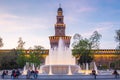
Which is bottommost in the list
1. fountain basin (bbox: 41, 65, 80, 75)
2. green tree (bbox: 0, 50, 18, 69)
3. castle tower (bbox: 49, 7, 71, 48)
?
fountain basin (bbox: 41, 65, 80, 75)

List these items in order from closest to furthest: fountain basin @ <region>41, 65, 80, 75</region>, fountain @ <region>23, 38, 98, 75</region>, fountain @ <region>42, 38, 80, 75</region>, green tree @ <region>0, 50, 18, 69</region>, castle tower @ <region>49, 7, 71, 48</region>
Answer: fountain basin @ <region>41, 65, 80, 75</region> → fountain @ <region>23, 38, 98, 75</region> → fountain @ <region>42, 38, 80, 75</region> → green tree @ <region>0, 50, 18, 69</region> → castle tower @ <region>49, 7, 71, 48</region>

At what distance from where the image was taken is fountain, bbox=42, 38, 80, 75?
171 feet

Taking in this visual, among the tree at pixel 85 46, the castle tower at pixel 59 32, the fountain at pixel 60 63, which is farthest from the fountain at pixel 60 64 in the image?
the castle tower at pixel 59 32

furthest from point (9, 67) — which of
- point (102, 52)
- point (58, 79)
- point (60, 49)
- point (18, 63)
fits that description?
point (102, 52)

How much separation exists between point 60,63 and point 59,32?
11058 cm

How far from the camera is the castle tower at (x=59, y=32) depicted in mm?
161625

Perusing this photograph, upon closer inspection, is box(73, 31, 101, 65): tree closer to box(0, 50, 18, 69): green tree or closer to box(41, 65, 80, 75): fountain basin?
box(0, 50, 18, 69): green tree

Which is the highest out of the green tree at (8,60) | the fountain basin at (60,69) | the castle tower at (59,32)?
the castle tower at (59,32)

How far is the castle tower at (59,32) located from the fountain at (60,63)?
102 m

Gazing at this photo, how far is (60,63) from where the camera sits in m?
57.0

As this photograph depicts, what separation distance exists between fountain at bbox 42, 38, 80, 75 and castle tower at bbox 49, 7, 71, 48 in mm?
101726

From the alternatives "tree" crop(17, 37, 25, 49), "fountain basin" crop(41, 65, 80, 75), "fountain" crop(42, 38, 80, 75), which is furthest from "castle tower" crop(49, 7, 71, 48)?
"fountain basin" crop(41, 65, 80, 75)

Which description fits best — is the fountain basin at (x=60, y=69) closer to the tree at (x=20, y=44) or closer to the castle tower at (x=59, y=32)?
the tree at (x=20, y=44)

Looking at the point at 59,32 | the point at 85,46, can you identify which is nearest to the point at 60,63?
the point at 85,46
